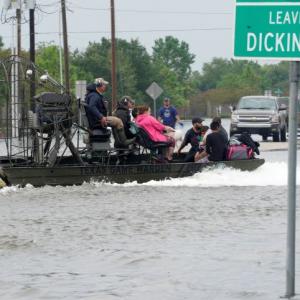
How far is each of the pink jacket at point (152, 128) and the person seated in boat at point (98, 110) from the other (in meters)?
0.54

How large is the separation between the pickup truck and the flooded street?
75.8ft

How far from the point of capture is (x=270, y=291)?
10219 mm

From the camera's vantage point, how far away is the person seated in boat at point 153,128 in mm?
23328

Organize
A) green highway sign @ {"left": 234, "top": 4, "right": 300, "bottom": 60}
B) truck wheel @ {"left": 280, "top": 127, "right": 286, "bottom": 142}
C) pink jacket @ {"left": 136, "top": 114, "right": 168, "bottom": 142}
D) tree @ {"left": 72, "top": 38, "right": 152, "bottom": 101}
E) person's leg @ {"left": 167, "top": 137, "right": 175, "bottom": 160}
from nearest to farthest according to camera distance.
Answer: green highway sign @ {"left": 234, "top": 4, "right": 300, "bottom": 60}
pink jacket @ {"left": 136, "top": 114, "right": 168, "bottom": 142}
person's leg @ {"left": 167, "top": 137, "right": 175, "bottom": 160}
truck wheel @ {"left": 280, "top": 127, "right": 286, "bottom": 142}
tree @ {"left": 72, "top": 38, "right": 152, "bottom": 101}

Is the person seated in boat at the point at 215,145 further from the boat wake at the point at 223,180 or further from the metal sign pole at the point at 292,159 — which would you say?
the metal sign pole at the point at 292,159

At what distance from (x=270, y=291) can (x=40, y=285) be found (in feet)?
7.13

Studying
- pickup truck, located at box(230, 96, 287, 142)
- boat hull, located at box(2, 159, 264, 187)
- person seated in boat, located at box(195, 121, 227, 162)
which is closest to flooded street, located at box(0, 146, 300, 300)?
boat hull, located at box(2, 159, 264, 187)

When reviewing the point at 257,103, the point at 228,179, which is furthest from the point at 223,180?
the point at 257,103

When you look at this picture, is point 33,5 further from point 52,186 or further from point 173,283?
point 173,283

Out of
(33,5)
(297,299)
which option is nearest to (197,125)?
(297,299)

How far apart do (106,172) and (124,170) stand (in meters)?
0.36

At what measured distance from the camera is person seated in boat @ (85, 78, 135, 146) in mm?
22578

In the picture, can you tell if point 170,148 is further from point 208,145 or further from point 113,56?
point 113,56

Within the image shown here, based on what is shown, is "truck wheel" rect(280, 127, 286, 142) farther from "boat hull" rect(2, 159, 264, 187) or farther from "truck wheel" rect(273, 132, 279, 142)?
"boat hull" rect(2, 159, 264, 187)
